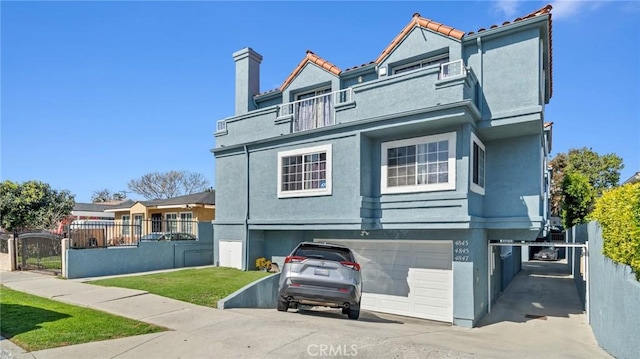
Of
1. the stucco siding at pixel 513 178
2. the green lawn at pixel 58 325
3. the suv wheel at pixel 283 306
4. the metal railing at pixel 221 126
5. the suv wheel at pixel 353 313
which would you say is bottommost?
the suv wheel at pixel 353 313

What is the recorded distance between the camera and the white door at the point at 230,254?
15383 millimetres

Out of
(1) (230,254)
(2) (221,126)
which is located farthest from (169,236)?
(2) (221,126)

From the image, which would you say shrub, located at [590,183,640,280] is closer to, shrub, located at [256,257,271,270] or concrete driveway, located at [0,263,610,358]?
concrete driveway, located at [0,263,610,358]

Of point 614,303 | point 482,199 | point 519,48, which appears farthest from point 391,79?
point 614,303

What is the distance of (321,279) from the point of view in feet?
28.3

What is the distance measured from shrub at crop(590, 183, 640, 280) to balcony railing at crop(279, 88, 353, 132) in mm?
8128

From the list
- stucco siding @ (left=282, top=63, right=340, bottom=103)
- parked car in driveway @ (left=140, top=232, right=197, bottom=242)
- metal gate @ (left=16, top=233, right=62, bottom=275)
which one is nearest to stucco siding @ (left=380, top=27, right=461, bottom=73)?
stucco siding @ (left=282, top=63, right=340, bottom=103)

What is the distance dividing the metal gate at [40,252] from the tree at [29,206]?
31.2 feet

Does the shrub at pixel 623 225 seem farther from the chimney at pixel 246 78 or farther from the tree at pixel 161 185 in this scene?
the tree at pixel 161 185

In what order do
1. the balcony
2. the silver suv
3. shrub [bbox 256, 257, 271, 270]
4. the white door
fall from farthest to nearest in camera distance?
the white door < shrub [bbox 256, 257, 271, 270] < the balcony < the silver suv

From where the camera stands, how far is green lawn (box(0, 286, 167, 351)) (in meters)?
6.56

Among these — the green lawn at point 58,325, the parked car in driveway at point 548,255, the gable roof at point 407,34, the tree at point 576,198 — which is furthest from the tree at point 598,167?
the green lawn at point 58,325

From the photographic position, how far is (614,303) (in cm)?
724

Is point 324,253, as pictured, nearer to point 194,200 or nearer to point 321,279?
point 321,279
